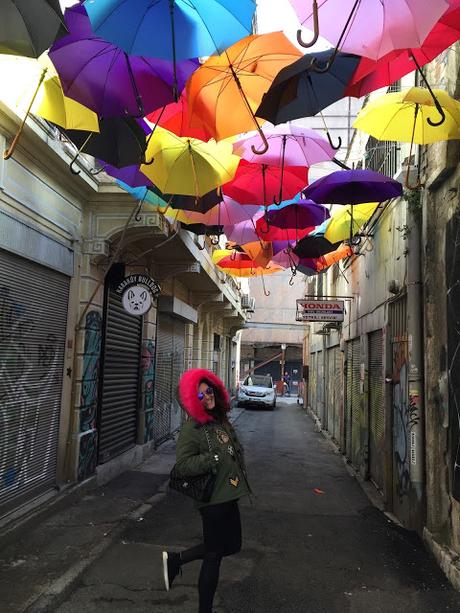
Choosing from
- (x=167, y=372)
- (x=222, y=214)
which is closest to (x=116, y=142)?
(x=222, y=214)

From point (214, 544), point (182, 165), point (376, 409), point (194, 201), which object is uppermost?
point (182, 165)

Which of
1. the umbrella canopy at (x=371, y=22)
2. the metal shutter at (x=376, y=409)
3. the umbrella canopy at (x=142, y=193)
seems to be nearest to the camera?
the umbrella canopy at (x=371, y=22)

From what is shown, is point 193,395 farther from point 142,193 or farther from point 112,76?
point 142,193

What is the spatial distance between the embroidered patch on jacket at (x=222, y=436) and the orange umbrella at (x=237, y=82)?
7.60 feet

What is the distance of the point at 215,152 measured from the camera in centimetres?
596

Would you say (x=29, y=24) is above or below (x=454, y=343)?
above

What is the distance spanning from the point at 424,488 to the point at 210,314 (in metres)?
15.6

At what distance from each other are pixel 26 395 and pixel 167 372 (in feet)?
24.3

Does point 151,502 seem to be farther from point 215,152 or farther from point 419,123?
point 419,123

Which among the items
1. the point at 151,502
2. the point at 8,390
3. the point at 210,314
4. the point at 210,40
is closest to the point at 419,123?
the point at 210,40

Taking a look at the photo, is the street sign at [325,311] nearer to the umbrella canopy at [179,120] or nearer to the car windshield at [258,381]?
the umbrella canopy at [179,120]

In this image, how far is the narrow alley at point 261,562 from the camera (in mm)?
4379

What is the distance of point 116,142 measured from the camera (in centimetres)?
519

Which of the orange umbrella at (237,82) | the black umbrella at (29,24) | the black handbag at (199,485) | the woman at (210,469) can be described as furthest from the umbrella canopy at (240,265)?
the black umbrella at (29,24)
